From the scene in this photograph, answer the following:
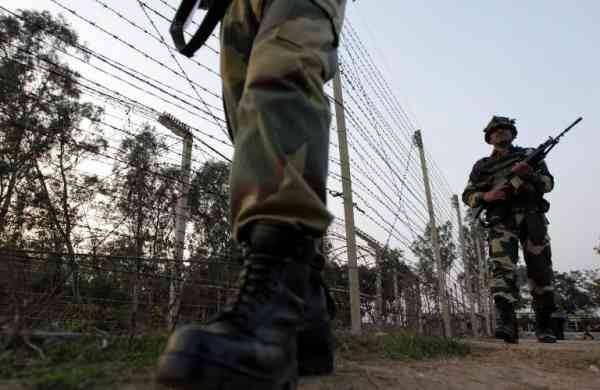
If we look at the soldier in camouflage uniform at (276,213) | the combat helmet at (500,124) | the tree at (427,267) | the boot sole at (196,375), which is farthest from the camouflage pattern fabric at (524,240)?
the boot sole at (196,375)

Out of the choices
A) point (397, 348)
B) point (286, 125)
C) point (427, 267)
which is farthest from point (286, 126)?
point (427, 267)

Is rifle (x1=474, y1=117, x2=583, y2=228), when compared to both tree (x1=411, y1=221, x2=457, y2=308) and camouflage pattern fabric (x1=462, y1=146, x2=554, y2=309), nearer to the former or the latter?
camouflage pattern fabric (x1=462, y1=146, x2=554, y2=309)

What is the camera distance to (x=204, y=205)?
3561 millimetres

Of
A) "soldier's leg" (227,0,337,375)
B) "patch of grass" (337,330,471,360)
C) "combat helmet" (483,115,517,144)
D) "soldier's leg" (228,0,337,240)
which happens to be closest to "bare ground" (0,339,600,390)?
"patch of grass" (337,330,471,360)

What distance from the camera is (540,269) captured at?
11.6 feet

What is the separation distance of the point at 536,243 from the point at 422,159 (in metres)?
2.43

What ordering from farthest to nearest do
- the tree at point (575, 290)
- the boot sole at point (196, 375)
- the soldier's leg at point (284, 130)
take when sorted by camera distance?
the tree at point (575, 290) → the soldier's leg at point (284, 130) → the boot sole at point (196, 375)

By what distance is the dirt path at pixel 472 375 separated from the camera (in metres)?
1.14

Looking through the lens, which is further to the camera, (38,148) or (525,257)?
(525,257)

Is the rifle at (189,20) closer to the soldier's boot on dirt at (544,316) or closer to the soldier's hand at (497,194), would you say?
the soldier's hand at (497,194)

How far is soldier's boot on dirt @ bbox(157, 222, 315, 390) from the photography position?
62 cm

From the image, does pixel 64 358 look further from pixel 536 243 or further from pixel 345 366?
pixel 536 243

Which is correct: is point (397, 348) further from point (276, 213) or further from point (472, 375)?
point (276, 213)

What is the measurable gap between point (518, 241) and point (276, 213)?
3463 mm
